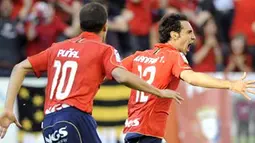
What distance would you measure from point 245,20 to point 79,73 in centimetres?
986

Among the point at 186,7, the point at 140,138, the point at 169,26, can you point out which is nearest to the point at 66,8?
the point at 186,7

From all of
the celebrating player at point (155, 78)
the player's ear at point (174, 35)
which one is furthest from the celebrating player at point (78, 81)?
the player's ear at point (174, 35)

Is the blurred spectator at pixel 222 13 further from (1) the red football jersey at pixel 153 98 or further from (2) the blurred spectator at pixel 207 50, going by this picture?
(1) the red football jersey at pixel 153 98

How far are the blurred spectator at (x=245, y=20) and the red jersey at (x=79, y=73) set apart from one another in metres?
9.45

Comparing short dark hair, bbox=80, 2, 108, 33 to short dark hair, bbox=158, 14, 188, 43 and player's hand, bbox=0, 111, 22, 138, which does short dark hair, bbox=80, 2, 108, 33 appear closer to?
player's hand, bbox=0, 111, 22, 138

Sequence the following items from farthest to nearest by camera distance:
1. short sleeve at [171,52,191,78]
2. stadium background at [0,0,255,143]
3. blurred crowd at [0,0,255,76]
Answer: blurred crowd at [0,0,255,76] < stadium background at [0,0,255,143] < short sleeve at [171,52,191,78]

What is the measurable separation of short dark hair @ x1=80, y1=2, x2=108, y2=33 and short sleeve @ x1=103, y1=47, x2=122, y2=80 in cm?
29

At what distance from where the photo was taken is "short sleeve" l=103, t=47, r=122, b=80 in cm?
827

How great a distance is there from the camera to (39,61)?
8711mm

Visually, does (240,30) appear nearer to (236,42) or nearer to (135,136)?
(236,42)

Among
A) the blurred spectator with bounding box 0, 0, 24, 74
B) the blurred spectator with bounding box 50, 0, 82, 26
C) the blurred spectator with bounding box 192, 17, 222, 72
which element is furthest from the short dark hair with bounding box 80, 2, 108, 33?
the blurred spectator with bounding box 192, 17, 222, 72

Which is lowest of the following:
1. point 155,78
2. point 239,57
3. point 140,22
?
point 239,57

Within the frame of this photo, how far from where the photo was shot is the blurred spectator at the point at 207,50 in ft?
55.0

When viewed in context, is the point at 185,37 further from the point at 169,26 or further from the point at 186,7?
the point at 186,7
